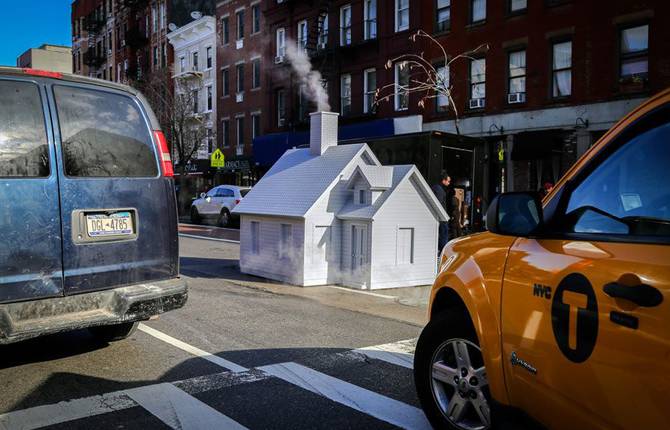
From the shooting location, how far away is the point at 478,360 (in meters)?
3.25

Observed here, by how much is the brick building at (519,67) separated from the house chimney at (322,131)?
11058 mm

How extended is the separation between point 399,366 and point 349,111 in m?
22.6

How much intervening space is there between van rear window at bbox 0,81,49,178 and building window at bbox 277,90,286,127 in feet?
90.4

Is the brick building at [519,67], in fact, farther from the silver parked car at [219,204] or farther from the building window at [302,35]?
the silver parked car at [219,204]

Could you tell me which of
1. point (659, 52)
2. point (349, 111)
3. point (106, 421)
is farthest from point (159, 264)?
point (349, 111)

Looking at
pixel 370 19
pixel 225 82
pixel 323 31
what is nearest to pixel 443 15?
pixel 370 19

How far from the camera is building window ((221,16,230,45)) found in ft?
121

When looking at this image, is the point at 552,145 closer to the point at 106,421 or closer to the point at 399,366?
the point at 399,366

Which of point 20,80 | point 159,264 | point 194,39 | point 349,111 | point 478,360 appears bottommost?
point 478,360

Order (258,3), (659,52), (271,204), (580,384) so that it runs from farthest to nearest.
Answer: (258,3) < (659,52) < (271,204) < (580,384)

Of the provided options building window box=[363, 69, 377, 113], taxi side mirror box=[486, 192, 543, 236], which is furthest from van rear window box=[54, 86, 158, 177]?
building window box=[363, 69, 377, 113]

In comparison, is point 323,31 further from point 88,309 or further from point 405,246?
point 88,309

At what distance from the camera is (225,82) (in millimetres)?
37406

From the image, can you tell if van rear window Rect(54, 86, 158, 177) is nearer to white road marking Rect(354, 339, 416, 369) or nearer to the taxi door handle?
white road marking Rect(354, 339, 416, 369)
